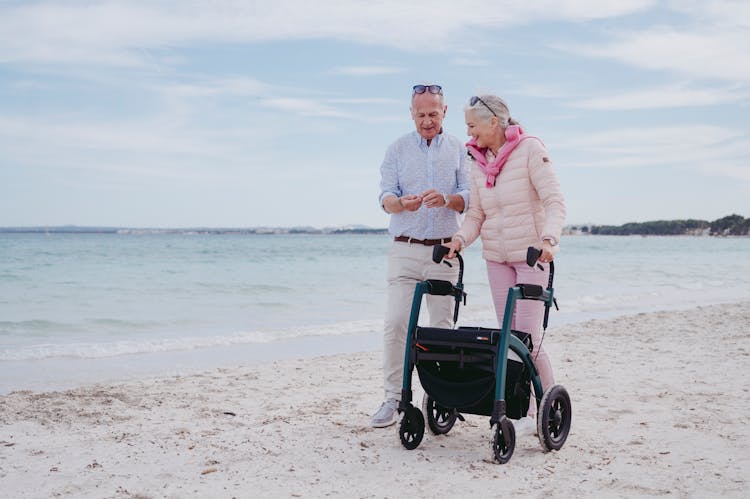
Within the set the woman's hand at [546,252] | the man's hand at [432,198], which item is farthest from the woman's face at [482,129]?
the woman's hand at [546,252]

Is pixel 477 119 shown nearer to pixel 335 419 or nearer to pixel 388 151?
pixel 388 151

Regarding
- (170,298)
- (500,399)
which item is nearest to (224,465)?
(500,399)

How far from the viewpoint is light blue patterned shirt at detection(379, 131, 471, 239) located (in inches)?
158

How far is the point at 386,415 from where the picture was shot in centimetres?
408

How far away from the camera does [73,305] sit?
1262 cm

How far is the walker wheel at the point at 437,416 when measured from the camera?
3846mm

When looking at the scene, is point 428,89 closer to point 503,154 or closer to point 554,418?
point 503,154

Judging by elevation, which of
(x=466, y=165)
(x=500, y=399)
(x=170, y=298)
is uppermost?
(x=466, y=165)

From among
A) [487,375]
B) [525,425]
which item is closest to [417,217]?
[487,375]

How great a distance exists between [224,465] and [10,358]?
477 cm

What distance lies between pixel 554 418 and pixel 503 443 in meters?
0.40

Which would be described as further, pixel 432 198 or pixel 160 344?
pixel 160 344

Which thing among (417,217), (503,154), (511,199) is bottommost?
(417,217)

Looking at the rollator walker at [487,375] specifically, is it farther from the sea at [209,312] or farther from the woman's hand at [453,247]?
the sea at [209,312]
